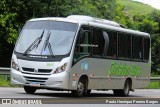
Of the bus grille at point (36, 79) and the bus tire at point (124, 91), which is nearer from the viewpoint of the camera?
the bus grille at point (36, 79)

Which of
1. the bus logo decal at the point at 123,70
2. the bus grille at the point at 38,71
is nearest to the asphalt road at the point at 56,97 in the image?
the bus grille at the point at 38,71

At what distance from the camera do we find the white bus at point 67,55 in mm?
17875

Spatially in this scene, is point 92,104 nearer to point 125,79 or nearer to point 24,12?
point 125,79

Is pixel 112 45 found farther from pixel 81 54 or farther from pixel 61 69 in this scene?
pixel 61 69

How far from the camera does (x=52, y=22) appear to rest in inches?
747

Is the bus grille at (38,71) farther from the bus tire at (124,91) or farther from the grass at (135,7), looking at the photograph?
the grass at (135,7)

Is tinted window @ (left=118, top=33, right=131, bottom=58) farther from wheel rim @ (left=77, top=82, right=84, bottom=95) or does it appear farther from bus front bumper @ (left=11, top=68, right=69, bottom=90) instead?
bus front bumper @ (left=11, top=68, right=69, bottom=90)

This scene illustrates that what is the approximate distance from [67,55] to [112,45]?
389 centimetres

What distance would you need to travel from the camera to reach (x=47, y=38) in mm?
18453

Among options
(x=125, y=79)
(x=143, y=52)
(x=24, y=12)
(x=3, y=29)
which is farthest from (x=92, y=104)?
(x=24, y=12)

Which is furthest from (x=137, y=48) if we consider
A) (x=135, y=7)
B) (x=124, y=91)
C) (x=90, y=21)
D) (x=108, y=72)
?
(x=135, y=7)

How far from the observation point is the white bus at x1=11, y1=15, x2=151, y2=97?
17875 millimetres

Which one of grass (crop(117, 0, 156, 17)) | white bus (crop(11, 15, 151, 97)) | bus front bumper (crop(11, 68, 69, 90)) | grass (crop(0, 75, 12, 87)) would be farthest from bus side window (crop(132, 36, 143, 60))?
grass (crop(117, 0, 156, 17))

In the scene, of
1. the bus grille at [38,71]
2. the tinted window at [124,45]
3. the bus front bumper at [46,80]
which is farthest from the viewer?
the tinted window at [124,45]
